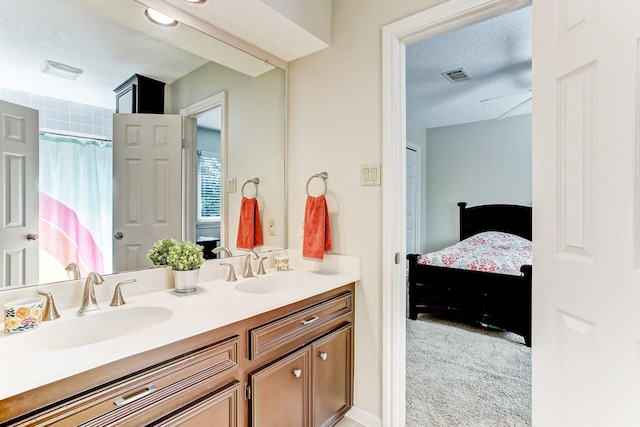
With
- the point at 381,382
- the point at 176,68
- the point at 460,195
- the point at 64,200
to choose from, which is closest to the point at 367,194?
the point at 381,382

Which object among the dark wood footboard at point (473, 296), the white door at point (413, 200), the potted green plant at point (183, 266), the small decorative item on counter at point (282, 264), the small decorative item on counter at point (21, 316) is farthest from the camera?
the white door at point (413, 200)

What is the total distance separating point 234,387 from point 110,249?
81 centimetres

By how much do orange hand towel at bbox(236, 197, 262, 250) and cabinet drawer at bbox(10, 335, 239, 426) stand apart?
2.92 ft

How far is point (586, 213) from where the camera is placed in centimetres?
94

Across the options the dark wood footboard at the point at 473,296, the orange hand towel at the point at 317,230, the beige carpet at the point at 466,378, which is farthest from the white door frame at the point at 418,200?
the orange hand towel at the point at 317,230

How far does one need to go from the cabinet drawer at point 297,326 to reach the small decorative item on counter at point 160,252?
1.87 ft

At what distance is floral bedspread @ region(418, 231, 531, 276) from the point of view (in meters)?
2.96

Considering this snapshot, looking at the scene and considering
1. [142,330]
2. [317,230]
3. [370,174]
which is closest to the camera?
[142,330]

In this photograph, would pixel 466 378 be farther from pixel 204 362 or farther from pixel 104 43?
pixel 104 43

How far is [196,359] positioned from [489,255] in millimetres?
3312

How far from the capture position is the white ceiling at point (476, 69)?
2.39 meters

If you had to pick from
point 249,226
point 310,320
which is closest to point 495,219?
point 249,226

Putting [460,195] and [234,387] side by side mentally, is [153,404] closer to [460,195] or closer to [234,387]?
[234,387]

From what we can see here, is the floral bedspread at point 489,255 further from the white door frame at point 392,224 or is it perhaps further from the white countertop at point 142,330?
the white countertop at point 142,330
